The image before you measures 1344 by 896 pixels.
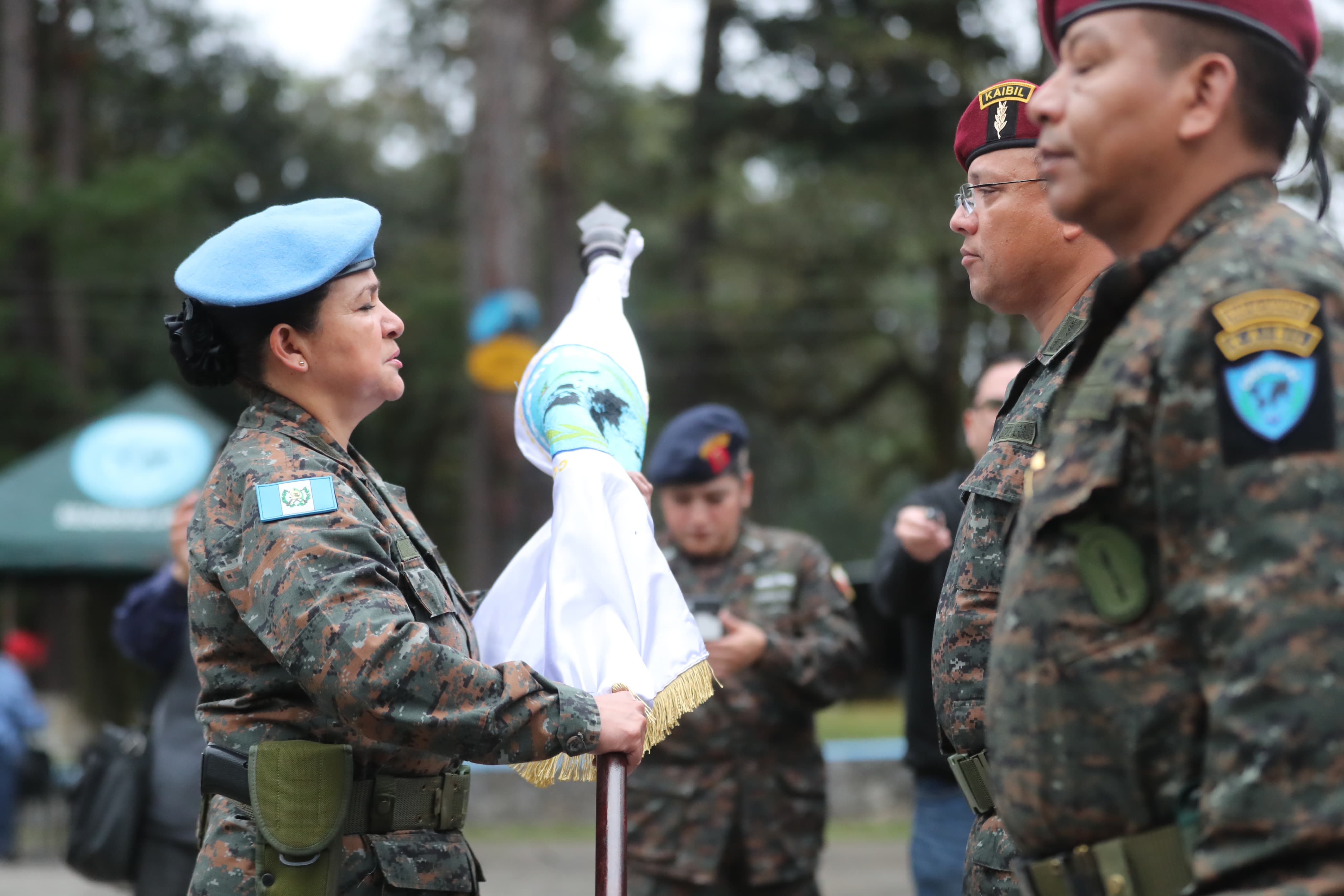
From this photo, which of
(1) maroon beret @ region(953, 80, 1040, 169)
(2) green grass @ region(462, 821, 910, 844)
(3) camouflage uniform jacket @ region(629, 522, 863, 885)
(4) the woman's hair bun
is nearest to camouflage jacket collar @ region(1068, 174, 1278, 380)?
(1) maroon beret @ region(953, 80, 1040, 169)

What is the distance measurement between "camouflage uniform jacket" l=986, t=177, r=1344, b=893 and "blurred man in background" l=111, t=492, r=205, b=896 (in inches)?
120

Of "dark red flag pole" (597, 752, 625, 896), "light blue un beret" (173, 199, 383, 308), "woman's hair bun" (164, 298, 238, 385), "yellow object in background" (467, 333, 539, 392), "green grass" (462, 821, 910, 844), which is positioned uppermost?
"yellow object in background" (467, 333, 539, 392)

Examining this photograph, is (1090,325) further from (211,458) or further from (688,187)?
(688,187)

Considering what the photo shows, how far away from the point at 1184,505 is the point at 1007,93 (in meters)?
1.66

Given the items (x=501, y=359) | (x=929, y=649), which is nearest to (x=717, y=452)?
(x=929, y=649)

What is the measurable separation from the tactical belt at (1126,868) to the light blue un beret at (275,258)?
5.94ft

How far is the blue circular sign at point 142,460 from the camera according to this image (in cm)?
1112

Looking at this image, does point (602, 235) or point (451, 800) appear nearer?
point (451, 800)

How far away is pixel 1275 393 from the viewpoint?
1.54 m

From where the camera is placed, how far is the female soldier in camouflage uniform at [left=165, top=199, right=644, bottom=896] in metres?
2.52

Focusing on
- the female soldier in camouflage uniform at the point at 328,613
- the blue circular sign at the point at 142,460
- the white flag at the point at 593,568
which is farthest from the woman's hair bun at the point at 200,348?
the blue circular sign at the point at 142,460

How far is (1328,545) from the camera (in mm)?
1511

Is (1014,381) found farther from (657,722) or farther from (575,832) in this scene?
(575,832)

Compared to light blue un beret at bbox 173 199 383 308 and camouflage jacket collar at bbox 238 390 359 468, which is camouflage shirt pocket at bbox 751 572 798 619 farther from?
light blue un beret at bbox 173 199 383 308
